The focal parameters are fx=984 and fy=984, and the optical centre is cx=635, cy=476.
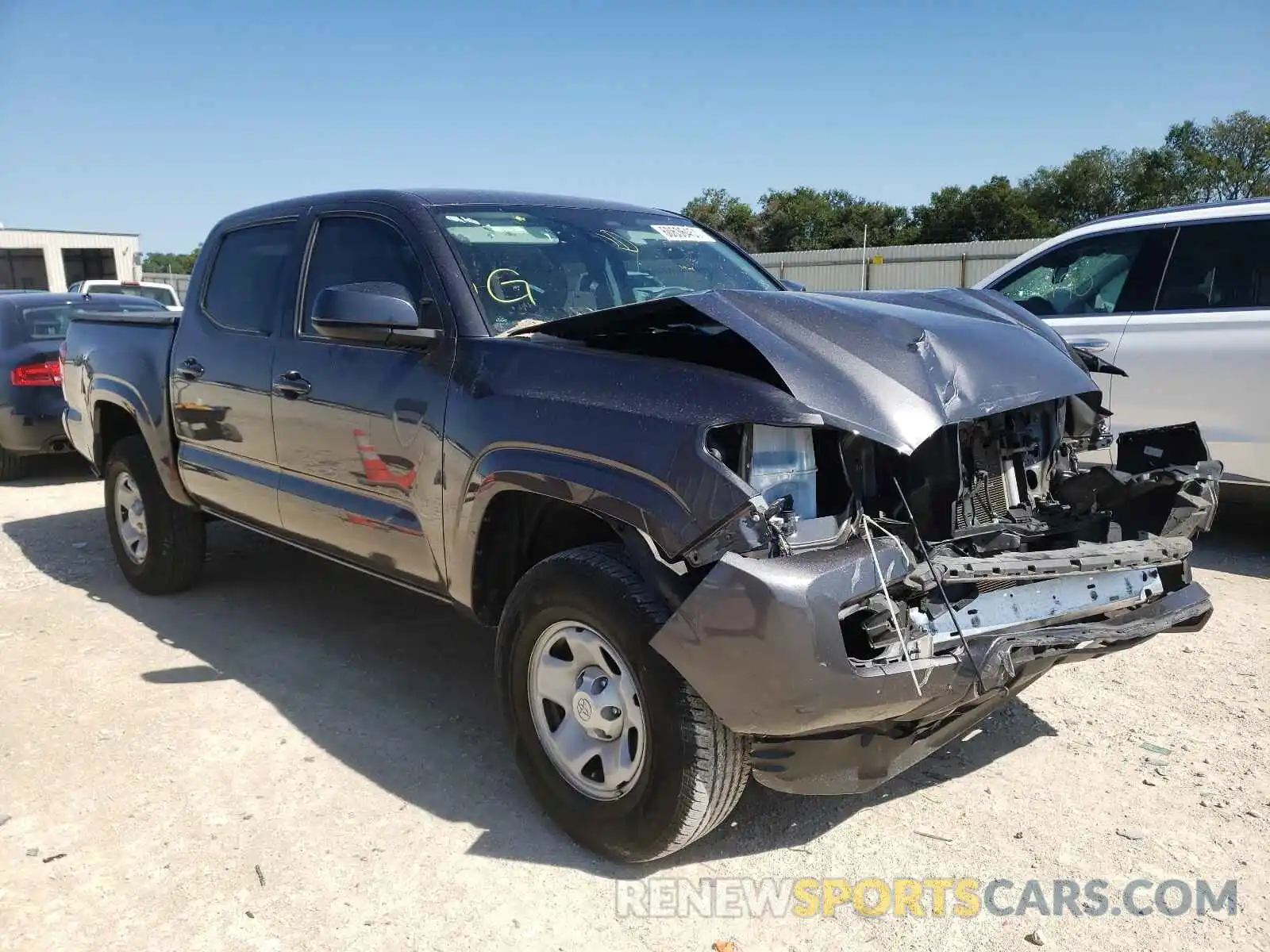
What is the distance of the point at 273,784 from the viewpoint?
3.32m

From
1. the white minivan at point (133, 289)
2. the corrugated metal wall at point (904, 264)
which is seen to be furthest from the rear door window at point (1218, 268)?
the corrugated metal wall at point (904, 264)

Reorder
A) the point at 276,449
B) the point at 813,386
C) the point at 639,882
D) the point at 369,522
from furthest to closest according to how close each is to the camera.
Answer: the point at 276,449 → the point at 369,522 → the point at 639,882 → the point at 813,386

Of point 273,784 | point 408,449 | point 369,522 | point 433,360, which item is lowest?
point 273,784

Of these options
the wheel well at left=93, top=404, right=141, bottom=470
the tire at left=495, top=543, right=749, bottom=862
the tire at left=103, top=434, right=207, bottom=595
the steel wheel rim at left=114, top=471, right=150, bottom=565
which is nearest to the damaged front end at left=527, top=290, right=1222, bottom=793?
the tire at left=495, top=543, right=749, bottom=862

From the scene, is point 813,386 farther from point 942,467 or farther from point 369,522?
point 369,522

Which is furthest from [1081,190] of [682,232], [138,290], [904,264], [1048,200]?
[682,232]

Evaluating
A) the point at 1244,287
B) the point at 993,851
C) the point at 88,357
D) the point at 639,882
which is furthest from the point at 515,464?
the point at 1244,287

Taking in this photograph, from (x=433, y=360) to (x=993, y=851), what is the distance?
90.2 inches

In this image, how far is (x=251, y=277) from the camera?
14.7 ft

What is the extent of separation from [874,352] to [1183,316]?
12.3 ft

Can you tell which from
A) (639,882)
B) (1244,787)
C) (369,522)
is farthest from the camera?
(369,522)

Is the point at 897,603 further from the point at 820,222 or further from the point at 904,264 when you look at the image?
the point at 820,222

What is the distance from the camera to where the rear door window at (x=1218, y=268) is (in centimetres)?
530

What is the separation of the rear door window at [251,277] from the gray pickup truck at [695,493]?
224mm
